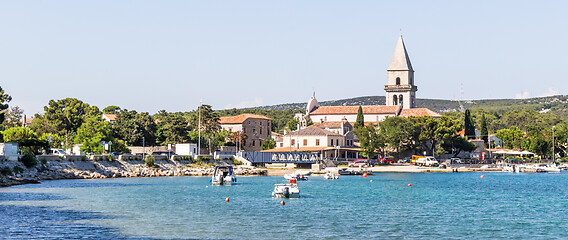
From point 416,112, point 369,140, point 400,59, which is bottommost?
point 369,140

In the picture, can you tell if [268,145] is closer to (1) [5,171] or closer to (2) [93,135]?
(2) [93,135]

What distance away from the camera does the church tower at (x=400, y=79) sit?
16688 cm

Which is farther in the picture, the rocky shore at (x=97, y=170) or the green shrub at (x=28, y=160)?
the green shrub at (x=28, y=160)

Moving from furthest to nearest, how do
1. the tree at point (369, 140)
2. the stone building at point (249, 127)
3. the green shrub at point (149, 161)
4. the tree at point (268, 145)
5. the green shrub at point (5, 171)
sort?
the stone building at point (249, 127), the tree at point (268, 145), the tree at point (369, 140), the green shrub at point (149, 161), the green shrub at point (5, 171)

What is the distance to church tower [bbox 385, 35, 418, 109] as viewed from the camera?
166875 mm

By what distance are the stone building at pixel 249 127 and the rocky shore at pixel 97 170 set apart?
1663 inches

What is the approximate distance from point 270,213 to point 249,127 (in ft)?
327

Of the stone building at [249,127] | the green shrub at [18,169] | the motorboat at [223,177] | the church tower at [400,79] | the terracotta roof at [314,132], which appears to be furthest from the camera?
the church tower at [400,79]

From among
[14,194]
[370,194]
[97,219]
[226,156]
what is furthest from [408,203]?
[226,156]

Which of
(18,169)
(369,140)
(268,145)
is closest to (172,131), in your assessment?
(268,145)

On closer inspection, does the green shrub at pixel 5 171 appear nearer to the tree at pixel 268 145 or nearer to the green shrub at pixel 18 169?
the green shrub at pixel 18 169

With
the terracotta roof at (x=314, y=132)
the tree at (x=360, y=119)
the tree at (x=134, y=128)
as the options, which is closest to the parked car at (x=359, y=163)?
the terracotta roof at (x=314, y=132)

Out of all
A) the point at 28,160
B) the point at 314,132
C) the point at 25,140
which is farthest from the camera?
the point at 314,132

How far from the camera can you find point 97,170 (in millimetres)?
83875
